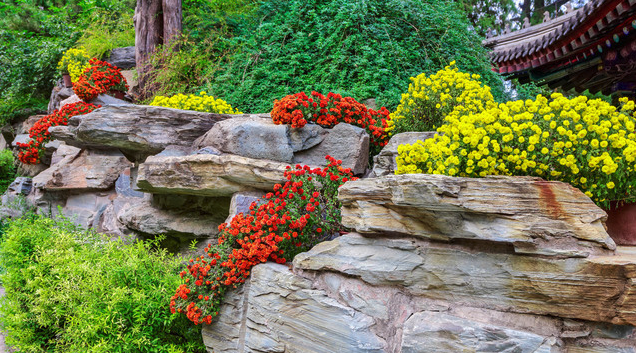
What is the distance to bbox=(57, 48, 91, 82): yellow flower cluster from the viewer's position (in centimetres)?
969

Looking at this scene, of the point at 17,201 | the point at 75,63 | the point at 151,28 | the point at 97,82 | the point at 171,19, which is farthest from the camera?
the point at 75,63

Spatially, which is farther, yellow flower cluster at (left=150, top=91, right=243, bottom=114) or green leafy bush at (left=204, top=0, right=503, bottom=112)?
green leafy bush at (left=204, top=0, right=503, bottom=112)

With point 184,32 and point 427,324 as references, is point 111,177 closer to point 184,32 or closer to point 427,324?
point 184,32

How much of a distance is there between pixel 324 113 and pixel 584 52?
452 centimetres

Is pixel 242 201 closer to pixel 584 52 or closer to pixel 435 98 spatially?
pixel 435 98

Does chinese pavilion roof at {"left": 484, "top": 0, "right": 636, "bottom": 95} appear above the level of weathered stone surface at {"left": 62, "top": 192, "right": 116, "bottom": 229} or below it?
above

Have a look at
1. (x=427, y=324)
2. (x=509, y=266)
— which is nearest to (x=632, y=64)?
(x=509, y=266)

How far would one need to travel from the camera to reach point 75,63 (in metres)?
9.95

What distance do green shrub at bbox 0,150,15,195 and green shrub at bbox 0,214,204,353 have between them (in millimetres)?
8033

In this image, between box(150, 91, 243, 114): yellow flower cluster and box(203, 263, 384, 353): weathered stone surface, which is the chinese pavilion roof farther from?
box(150, 91, 243, 114): yellow flower cluster

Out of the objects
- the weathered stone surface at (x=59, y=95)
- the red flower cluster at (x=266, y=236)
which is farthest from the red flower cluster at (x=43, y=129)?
the red flower cluster at (x=266, y=236)

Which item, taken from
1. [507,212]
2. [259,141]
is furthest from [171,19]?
[507,212]

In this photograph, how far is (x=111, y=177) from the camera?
22.0ft

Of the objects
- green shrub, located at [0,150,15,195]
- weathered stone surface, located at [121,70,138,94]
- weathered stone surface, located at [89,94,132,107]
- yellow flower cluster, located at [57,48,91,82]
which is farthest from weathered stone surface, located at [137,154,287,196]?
green shrub, located at [0,150,15,195]
